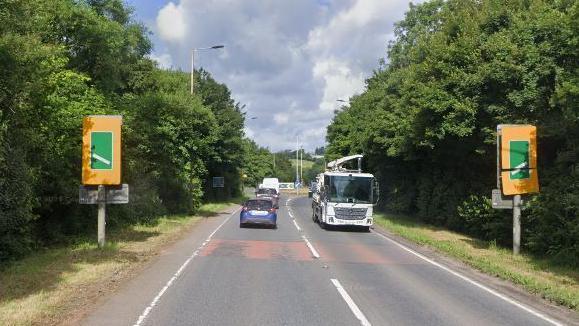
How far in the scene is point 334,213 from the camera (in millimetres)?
31094

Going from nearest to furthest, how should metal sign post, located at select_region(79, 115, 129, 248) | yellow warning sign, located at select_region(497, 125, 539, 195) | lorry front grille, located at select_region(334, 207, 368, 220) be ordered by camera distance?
1. metal sign post, located at select_region(79, 115, 129, 248)
2. yellow warning sign, located at select_region(497, 125, 539, 195)
3. lorry front grille, located at select_region(334, 207, 368, 220)

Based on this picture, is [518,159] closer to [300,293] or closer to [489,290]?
[489,290]

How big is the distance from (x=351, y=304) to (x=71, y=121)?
1461cm

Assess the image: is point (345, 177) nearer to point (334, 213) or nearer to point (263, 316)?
point (334, 213)

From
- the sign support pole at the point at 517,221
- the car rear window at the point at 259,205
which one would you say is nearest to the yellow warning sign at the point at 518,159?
the sign support pole at the point at 517,221

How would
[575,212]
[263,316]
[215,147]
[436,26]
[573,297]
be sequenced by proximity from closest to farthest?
[263,316]
[573,297]
[575,212]
[436,26]
[215,147]

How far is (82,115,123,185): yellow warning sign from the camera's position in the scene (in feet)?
65.8

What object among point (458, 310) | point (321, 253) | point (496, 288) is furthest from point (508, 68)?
point (458, 310)

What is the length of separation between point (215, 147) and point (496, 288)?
4409cm

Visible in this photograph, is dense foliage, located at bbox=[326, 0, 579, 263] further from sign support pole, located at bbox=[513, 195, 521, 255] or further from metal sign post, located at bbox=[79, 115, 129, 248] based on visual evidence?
metal sign post, located at bbox=[79, 115, 129, 248]

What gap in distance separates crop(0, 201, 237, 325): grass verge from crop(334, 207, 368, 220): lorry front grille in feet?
32.1

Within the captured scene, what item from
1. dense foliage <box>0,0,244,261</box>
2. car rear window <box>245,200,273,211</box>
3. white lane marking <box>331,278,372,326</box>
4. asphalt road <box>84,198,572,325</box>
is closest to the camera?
white lane marking <box>331,278,372,326</box>

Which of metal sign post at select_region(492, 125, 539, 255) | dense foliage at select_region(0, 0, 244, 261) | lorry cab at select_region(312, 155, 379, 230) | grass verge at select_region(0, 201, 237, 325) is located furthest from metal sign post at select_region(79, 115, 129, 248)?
lorry cab at select_region(312, 155, 379, 230)

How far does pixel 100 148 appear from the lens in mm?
20141
